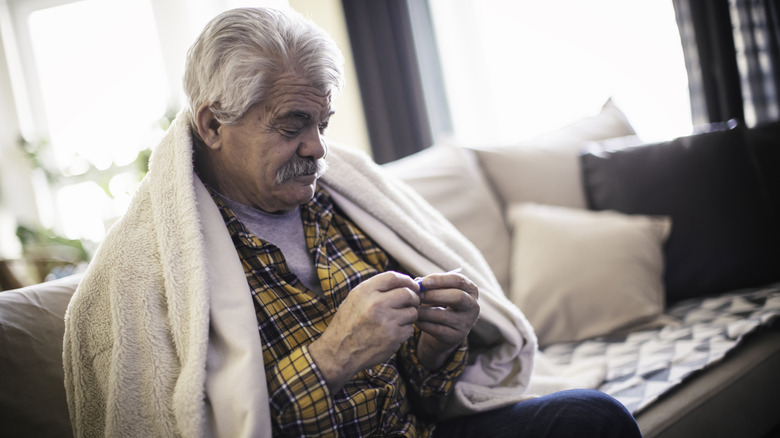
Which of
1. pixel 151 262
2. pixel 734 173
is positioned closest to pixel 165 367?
pixel 151 262

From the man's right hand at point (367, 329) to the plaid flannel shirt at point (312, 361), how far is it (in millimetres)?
29

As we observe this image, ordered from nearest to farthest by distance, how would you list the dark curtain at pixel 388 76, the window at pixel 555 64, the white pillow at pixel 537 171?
1. the white pillow at pixel 537 171
2. the window at pixel 555 64
3. the dark curtain at pixel 388 76

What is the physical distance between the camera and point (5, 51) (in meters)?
4.16

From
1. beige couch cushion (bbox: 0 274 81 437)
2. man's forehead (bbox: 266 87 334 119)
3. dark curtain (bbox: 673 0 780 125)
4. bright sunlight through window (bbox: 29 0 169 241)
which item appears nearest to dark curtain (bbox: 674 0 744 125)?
dark curtain (bbox: 673 0 780 125)

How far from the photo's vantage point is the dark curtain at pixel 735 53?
8.82 ft

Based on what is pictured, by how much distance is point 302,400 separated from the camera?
2.99ft

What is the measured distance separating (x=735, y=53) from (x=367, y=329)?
2.60 metres

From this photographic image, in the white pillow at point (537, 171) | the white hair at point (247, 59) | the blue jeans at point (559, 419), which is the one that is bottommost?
the blue jeans at point (559, 419)

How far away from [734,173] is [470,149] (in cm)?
80

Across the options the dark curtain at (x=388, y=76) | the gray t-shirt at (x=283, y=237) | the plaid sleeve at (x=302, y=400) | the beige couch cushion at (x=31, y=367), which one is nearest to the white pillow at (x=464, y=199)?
the gray t-shirt at (x=283, y=237)

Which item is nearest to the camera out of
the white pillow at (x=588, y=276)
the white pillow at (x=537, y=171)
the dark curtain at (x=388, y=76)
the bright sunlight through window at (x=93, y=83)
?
the white pillow at (x=588, y=276)

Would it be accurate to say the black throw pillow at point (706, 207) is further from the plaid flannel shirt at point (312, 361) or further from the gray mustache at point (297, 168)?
the gray mustache at point (297, 168)

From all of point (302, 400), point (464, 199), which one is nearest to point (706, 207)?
point (464, 199)

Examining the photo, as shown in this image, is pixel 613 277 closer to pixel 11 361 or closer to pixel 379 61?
pixel 11 361
